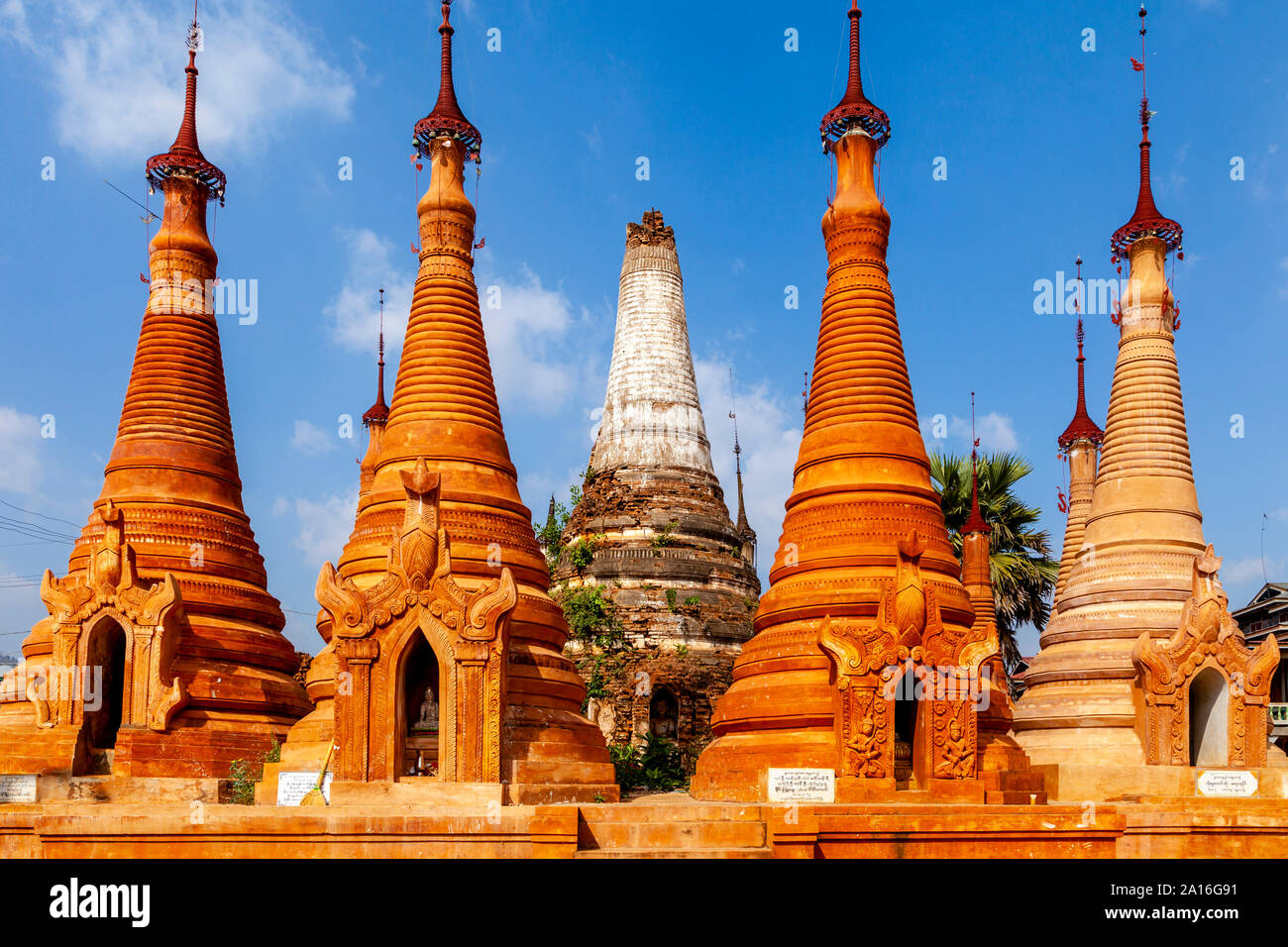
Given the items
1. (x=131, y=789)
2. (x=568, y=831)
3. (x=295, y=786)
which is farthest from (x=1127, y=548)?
(x=131, y=789)

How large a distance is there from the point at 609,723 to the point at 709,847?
→ 1447cm

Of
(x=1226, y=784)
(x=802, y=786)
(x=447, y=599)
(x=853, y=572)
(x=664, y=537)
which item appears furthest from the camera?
(x=664, y=537)

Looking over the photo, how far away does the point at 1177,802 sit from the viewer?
1859cm

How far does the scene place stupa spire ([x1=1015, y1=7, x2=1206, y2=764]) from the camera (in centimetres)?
2283

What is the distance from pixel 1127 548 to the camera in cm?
2408

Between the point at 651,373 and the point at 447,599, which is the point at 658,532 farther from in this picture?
the point at 447,599

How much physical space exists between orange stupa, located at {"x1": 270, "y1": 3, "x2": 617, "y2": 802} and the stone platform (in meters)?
1.25

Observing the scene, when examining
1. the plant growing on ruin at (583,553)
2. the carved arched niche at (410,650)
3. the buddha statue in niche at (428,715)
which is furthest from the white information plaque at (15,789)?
the plant growing on ruin at (583,553)

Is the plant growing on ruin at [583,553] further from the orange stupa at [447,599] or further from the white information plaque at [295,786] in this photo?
the white information plaque at [295,786]

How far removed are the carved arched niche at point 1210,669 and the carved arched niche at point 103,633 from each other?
15.1 metres

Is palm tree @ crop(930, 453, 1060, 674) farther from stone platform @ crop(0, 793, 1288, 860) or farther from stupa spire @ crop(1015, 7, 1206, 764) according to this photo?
stone platform @ crop(0, 793, 1288, 860)

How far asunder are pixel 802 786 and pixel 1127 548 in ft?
34.7
